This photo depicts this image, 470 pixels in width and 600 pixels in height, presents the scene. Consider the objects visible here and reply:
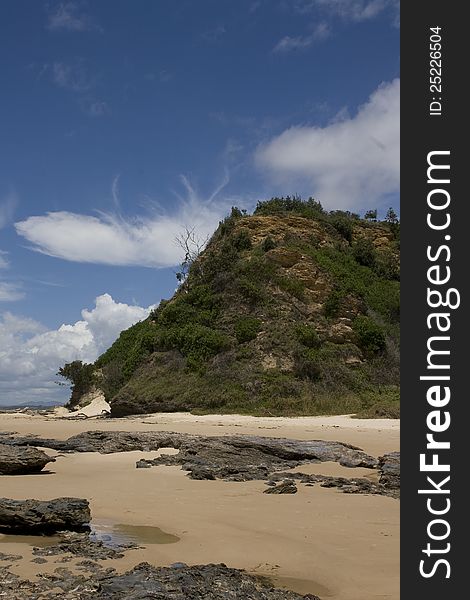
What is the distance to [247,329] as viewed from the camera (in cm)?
3325

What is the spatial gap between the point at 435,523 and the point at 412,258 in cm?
183

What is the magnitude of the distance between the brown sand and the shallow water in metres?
0.12

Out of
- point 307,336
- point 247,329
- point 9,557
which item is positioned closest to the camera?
point 9,557

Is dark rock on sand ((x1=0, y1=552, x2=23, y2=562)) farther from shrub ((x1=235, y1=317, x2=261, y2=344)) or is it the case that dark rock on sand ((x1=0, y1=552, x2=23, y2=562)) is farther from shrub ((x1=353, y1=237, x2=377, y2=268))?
shrub ((x1=353, y1=237, x2=377, y2=268))

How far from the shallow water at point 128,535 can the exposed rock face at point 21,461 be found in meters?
4.25

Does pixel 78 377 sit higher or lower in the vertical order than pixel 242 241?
lower

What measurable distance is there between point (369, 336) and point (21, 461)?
26.3 meters

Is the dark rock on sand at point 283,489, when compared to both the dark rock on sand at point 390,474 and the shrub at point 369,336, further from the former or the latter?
the shrub at point 369,336

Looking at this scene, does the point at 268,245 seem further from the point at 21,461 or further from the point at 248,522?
the point at 248,522

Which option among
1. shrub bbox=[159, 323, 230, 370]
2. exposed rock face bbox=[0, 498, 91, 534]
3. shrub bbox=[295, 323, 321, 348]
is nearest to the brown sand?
exposed rock face bbox=[0, 498, 91, 534]

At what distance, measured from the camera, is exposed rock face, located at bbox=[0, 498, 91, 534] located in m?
6.41

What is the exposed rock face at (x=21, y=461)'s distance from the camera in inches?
422

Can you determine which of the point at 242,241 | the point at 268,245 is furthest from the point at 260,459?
the point at 242,241

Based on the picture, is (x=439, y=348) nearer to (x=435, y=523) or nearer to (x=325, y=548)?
(x=435, y=523)
